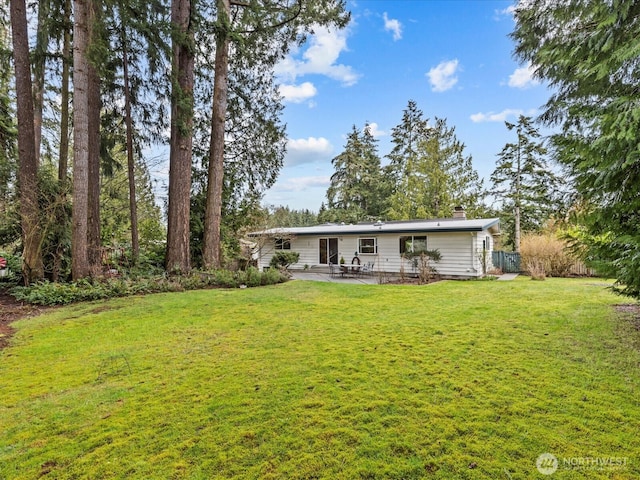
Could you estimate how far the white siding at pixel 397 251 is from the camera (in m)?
13.3

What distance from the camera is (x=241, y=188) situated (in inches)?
539

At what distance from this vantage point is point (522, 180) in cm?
2331

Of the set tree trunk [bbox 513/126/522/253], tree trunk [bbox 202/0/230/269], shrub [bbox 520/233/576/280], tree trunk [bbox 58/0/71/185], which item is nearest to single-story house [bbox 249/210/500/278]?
shrub [bbox 520/233/576/280]

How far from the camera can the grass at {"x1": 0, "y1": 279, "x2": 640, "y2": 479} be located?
6.64 ft

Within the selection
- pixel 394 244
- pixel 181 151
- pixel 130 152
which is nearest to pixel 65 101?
pixel 130 152

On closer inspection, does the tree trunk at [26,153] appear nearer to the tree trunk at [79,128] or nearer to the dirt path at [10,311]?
the dirt path at [10,311]

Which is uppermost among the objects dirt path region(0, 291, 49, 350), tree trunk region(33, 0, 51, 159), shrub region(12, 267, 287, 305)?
tree trunk region(33, 0, 51, 159)

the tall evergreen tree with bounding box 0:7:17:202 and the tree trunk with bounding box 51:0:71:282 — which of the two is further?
the tall evergreen tree with bounding box 0:7:17:202

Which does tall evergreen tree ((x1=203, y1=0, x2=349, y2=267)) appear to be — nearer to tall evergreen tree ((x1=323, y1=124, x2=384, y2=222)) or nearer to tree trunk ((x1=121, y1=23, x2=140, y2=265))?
tree trunk ((x1=121, y1=23, x2=140, y2=265))

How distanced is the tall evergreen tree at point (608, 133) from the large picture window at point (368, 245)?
1074 cm

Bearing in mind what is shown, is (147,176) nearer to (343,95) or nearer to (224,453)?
(343,95)

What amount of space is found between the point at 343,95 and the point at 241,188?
9214mm

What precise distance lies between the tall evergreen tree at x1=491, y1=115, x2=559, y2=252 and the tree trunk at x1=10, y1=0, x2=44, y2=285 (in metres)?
25.5

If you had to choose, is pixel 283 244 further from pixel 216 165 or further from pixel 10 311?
pixel 10 311
